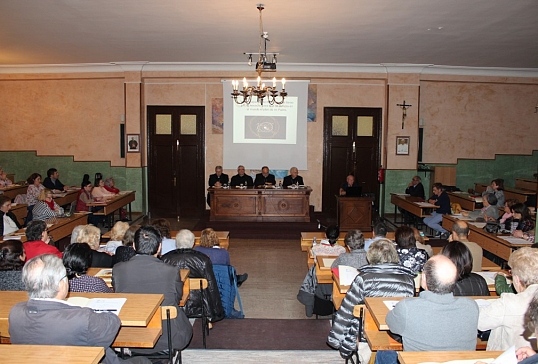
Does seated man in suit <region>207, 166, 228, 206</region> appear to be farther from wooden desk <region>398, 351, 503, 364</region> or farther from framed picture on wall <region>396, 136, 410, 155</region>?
wooden desk <region>398, 351, 503, 364</region>

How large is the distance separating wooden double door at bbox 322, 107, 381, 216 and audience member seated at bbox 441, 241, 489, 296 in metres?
7.62

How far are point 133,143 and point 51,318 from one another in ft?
29.2

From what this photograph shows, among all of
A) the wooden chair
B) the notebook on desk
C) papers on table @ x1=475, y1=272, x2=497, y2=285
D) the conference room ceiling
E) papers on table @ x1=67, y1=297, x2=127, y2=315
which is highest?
the conference room ceiling

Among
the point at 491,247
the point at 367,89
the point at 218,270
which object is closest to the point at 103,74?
the point at 367,89

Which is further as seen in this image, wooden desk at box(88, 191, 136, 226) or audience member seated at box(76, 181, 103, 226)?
audience member seated at box(76, 181, 103, 226)

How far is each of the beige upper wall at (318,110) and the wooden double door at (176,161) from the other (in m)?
0.22

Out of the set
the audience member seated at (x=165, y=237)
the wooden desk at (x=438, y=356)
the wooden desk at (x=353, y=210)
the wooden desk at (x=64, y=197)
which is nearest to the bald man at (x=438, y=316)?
the wooden desk at (x=438, y=356)

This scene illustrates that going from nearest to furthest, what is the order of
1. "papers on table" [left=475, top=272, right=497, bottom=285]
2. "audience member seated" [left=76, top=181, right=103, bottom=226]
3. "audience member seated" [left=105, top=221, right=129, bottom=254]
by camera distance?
1. "papers on table" [left=475, top=272, right=497, bottom=285]
2. "audience member seated" [left=105, top=221, right=129, bottom=254]
3. "audience member seated" [left=76, top=181, right=103, bottom=226]

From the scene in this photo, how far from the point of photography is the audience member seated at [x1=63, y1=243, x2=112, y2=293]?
326 centimetres

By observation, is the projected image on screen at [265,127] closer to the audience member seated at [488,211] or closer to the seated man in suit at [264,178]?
the seated man in suit at [264,178]

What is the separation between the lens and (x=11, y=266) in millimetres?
3537

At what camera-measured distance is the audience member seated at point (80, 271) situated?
10.7 feet

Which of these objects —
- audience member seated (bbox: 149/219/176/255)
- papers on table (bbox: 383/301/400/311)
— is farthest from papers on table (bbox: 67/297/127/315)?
audience member seated (bbox: 149/219/176/255)

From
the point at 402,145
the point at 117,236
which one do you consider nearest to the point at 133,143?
the point at 117,236
